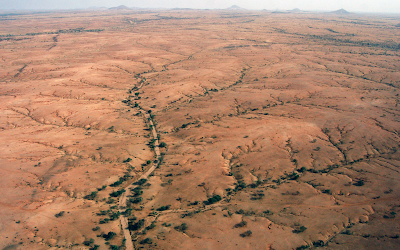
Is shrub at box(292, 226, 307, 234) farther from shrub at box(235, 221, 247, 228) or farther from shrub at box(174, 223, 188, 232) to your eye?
shrub at box(174, 223, 188, 232)

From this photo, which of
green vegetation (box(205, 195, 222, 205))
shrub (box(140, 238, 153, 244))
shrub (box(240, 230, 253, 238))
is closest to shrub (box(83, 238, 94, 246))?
shrub (box(140, 238, 153, 244))

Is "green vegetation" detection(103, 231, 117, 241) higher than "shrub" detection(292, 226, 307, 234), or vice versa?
"shrub" detection(292, 226, 307, 234)

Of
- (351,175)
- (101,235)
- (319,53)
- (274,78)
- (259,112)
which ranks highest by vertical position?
(319,53)

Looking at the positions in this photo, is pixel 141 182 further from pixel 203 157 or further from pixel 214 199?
pixel 214 199

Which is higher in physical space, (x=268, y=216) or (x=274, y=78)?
(x=274, y=78)

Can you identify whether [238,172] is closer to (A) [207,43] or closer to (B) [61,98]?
(B) [61,98]

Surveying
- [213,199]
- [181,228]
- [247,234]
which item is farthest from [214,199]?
[247,234]

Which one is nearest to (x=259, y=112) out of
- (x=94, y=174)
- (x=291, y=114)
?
(x=291, y=114)

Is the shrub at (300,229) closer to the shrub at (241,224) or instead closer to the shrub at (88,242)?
the shrub at (241,224)
